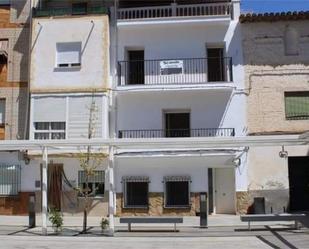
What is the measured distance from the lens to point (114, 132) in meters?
24.3

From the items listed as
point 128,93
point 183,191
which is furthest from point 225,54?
point 183,191

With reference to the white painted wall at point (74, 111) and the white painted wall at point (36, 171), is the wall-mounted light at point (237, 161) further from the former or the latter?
the white painted wall at point (36, 171)

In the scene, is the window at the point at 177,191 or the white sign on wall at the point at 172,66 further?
the white sign on wall at the point at 172,66

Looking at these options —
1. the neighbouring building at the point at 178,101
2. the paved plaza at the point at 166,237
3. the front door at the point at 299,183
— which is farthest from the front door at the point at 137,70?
the front door at the point at 299,183

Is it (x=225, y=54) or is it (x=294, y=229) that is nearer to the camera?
(x=294, y=229)

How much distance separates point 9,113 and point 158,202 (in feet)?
26.8

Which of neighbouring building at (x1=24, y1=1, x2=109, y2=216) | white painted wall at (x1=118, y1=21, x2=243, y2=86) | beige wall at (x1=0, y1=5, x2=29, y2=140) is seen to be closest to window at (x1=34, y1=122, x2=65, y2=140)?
neighbouring building at (x1=24, y1=1, x2=109, y2=216)

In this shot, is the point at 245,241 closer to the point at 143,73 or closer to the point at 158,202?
the point at 158,202

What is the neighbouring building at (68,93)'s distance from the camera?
23.7 m

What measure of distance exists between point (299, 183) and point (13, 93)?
13925 mm

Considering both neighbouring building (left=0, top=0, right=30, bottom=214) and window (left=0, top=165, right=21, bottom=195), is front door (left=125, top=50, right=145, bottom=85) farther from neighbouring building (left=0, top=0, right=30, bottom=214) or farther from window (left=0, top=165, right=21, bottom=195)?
Result: window (left=0, top=165, right=21, bottom=195)

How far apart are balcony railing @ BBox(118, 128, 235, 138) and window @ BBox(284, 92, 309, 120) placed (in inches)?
103

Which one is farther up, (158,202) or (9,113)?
(9,113)

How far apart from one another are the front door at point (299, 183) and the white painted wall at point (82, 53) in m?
9.27
